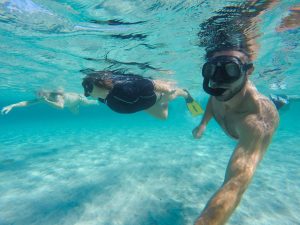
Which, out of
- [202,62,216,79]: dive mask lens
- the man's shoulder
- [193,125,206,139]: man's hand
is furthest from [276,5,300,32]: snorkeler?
the man's shoulder

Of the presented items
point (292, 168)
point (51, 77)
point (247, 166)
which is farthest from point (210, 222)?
point (51, 77)

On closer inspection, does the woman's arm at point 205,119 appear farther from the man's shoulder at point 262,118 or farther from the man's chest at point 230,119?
the man's shoulder at point 262,118

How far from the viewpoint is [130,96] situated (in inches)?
292

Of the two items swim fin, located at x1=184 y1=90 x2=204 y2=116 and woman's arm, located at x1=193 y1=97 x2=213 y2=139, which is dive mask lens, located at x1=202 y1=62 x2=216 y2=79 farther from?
swim fin, located at x1=184 y1=90 x2=204 y2=116

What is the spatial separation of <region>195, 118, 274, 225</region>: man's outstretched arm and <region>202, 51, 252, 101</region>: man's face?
868 millimetres

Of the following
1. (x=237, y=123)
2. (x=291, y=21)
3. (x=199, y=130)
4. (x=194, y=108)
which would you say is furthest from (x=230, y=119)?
(x=291, y=21)

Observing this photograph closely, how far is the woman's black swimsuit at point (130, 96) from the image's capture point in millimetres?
7430

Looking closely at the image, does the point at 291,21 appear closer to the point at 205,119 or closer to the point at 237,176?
the point at 205,119

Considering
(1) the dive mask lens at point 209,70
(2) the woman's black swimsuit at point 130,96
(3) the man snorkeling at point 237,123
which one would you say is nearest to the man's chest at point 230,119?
(3) the man snorkeling at point 237,123

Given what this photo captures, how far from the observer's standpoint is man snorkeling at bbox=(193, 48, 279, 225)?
8.22 feet

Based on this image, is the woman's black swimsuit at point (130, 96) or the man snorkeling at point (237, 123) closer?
the man snorkeling at point (237, 123)

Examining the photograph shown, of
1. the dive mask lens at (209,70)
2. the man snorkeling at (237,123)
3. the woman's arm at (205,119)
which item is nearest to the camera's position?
the man snorkeling at (237,123)

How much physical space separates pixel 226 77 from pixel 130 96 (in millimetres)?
3906

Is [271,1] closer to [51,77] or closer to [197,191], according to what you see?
[197,191]
